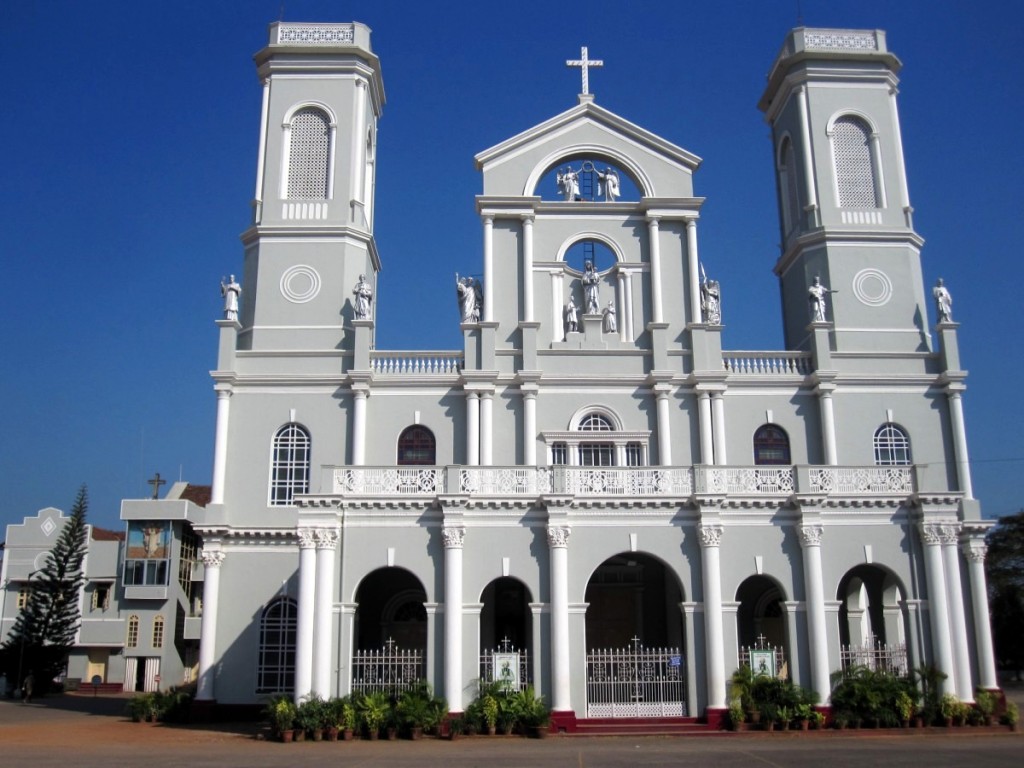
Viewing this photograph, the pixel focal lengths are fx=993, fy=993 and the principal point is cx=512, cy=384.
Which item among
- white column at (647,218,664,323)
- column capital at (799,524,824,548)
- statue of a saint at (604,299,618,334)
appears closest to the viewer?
column capital at (799,524,824,548)

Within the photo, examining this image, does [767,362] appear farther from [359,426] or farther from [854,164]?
[359,426]

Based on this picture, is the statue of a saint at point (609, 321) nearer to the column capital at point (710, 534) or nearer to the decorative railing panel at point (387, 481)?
the column capital at point (710, 534)

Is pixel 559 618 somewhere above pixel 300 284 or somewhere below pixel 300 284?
below

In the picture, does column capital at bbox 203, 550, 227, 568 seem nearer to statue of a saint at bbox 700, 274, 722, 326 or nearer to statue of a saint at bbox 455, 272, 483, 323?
statue of a saint at bbox 455, 272, 483, 323

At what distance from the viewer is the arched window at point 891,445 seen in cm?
2944

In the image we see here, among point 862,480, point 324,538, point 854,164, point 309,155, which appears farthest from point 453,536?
point 854,164

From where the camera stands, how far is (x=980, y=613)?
89.3ft

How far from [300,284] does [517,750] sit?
1634 centimetres

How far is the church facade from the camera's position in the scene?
2402 cm

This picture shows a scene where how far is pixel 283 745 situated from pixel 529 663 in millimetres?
6047

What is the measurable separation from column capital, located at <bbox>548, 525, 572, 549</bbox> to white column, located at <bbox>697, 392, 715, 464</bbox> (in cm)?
652

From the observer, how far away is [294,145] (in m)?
32.1

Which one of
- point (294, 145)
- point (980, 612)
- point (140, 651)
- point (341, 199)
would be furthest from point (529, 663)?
point (140, 651)

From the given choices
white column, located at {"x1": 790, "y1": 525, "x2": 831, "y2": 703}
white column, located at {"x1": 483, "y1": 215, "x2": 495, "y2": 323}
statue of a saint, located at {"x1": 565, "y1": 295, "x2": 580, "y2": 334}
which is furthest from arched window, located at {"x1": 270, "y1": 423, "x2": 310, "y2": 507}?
white column, located at {"x1": 790, "y1": 525, "x2": 831, "y2": 703}
